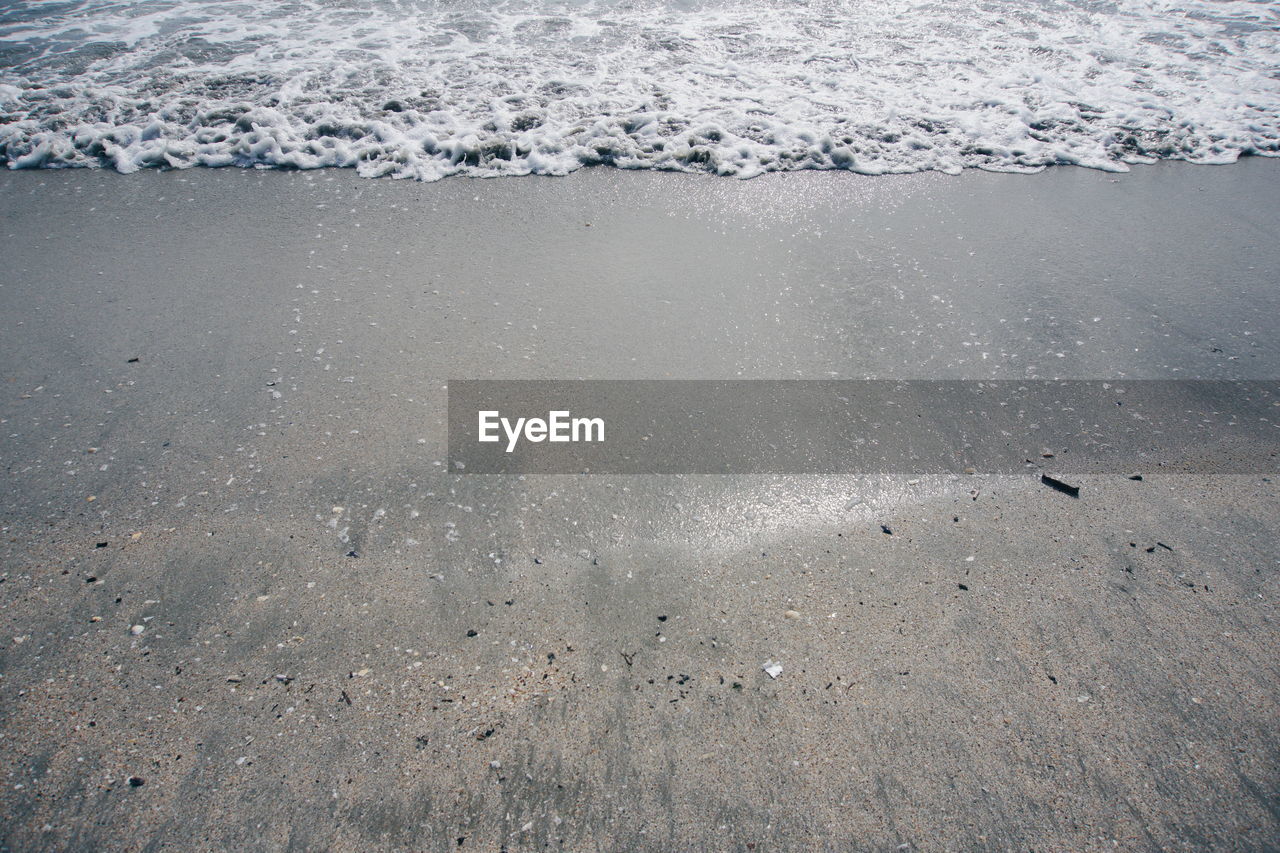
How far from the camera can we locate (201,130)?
5840mm

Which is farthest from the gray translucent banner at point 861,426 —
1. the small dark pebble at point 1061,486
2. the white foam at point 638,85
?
the white foam at point 638,85

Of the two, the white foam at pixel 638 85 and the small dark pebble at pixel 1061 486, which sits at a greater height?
the white foam at pixel 638 85

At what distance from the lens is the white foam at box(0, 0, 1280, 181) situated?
18.9 feet

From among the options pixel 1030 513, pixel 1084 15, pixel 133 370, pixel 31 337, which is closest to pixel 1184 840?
pixel 1030 513

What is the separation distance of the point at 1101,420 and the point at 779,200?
2.70 m

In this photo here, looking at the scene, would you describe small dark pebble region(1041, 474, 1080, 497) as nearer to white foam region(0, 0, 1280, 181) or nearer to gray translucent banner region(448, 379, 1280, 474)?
gray translucent banner region(448, 379, 1280, 474)

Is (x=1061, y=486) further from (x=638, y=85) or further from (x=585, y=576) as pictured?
(x=638, y=85)

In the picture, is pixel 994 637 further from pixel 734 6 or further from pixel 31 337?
pixel 734 6

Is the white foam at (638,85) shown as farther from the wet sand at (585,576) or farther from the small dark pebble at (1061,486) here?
the small dark pebble at (1061,486)

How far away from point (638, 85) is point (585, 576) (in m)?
5.76

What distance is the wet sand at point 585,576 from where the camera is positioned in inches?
83.2

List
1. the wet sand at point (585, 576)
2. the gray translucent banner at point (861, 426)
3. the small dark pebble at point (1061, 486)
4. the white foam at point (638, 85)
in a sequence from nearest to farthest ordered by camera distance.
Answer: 1. the wet sand at point (585, 576)
2. the small dark pebble at point (1061, 486)
3. the gray translucent banner at point (861, 426)
4. the white foam at point (638, 85)

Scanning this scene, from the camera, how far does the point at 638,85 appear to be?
693cm

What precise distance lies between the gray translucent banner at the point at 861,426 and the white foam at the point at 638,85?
2726mm
